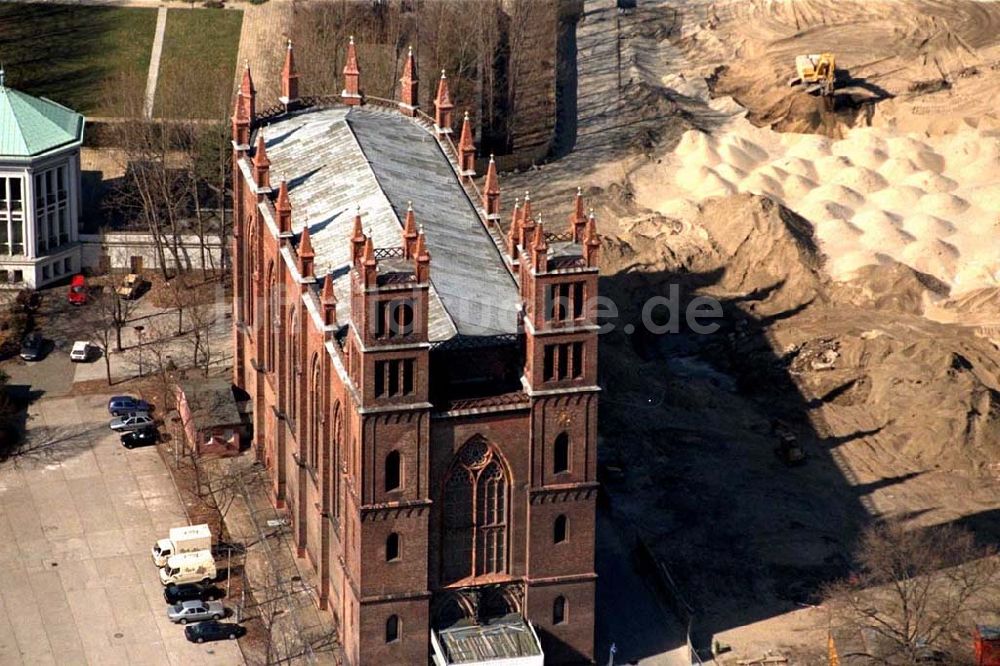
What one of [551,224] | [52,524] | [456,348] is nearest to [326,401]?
[456,348]

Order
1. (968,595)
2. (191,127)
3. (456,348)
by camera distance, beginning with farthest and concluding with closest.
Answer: (191,127) < (968,595) < (456,348)

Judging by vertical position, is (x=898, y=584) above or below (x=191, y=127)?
below

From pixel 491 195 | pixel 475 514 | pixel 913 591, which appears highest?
pixel 491 195

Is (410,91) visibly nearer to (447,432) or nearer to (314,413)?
(314,413)

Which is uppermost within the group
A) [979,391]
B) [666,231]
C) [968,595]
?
[666,231]

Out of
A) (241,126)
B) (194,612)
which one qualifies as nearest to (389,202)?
(241,126)

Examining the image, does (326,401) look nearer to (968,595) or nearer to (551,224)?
(968,595)

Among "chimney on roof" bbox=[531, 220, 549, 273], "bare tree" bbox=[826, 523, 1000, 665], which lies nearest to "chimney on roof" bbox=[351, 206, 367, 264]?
"chimney on roof" bbox=[531, 220, 549, 273]
